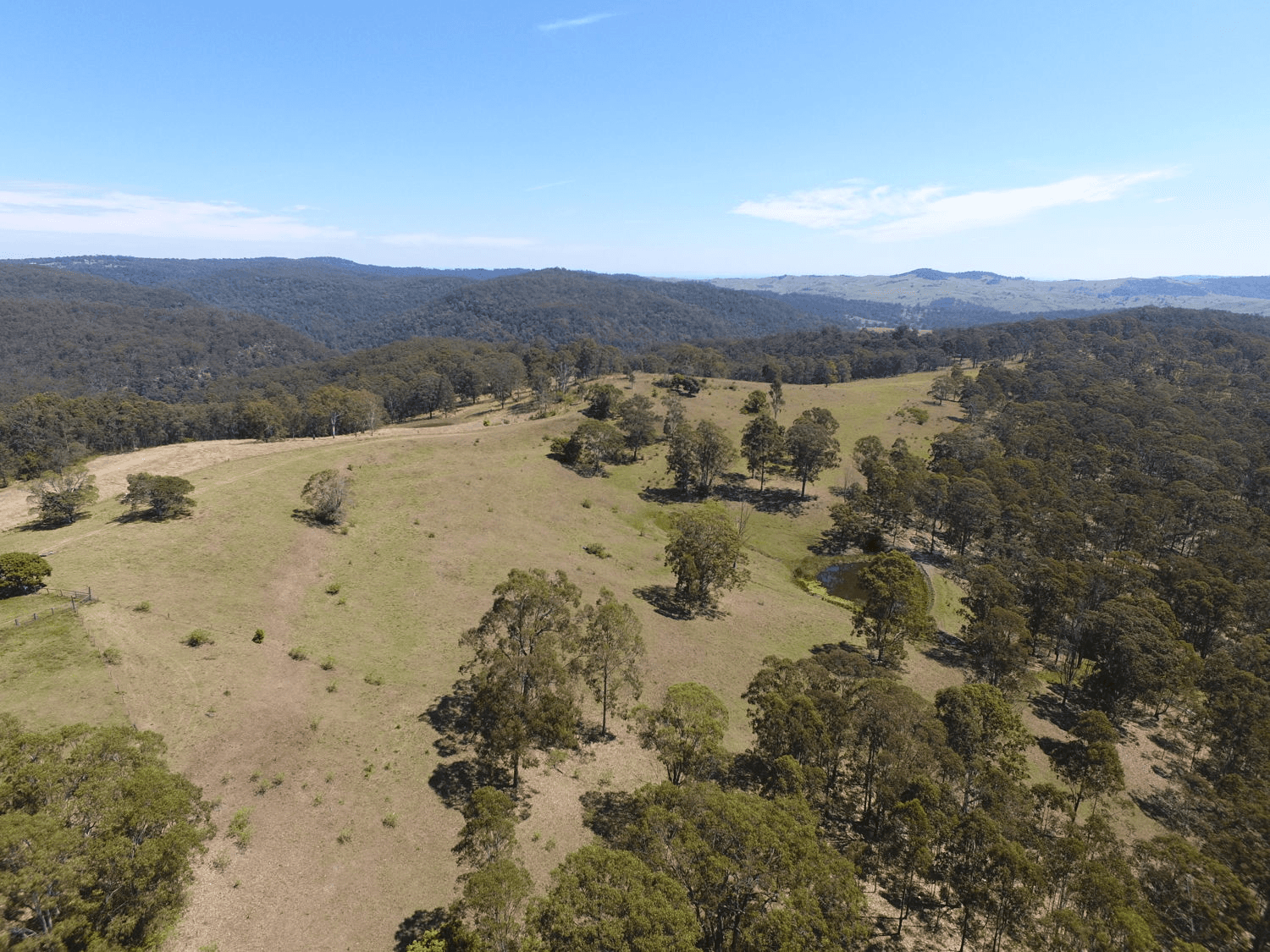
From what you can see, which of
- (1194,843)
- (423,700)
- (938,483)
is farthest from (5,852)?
(938,483)

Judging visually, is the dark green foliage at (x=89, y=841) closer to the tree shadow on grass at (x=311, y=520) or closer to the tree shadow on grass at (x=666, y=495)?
the tree shadow on grass at (x=311, y=520)

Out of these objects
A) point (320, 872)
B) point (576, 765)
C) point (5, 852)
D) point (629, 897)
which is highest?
point (5, 852)

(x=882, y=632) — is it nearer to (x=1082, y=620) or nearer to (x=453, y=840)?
(x=1082, y=620)

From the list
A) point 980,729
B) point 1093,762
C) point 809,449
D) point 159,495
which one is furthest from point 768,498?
point 159,495

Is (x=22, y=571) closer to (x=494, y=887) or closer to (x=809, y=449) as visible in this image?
(x=494, y=887)

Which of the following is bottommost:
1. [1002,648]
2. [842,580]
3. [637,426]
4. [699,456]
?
[842,580]

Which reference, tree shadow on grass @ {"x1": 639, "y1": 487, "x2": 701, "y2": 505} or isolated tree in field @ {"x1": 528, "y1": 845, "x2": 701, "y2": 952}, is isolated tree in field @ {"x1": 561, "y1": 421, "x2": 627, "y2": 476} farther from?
isolated tree in field @ {"x1": 528, "y1": 845, "x2": 701, "y2": 952}

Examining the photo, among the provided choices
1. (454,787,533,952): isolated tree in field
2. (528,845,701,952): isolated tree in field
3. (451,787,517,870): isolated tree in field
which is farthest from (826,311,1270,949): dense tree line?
(451,787,517,870): isolated tree in field
